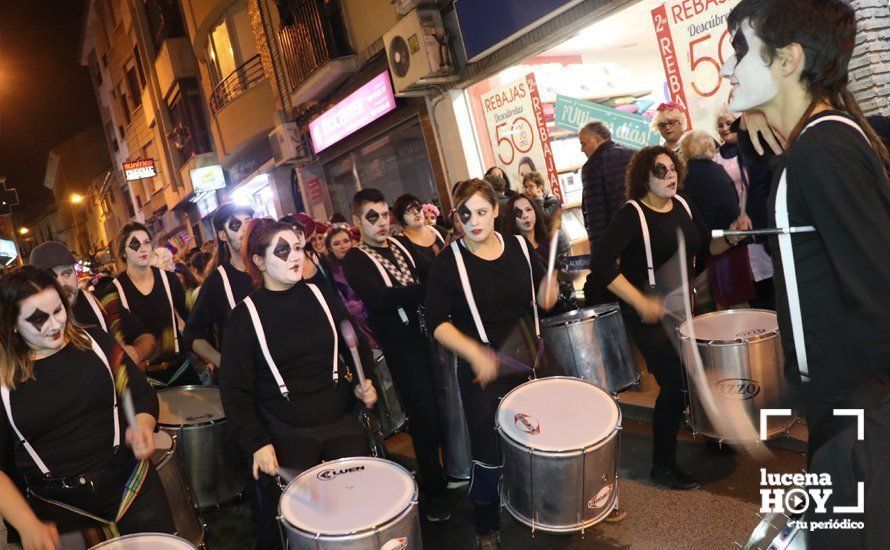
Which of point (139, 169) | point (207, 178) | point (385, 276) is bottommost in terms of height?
point (385, 276)

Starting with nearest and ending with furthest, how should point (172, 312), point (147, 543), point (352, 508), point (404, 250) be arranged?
1. point (147, 543)
2. point (352, 508)
3. point (404, 250)
4. point (172, 312)

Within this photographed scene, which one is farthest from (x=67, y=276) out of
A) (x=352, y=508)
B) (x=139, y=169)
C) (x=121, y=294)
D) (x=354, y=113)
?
(x=139, y=169)

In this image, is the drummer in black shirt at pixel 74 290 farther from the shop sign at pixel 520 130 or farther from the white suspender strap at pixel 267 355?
the shop sign at pixel 520 130

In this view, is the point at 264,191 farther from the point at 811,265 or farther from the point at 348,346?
the point at 811,265

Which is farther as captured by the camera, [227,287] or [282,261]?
[227,287]

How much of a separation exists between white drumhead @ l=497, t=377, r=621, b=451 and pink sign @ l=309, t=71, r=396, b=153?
8.80 metres

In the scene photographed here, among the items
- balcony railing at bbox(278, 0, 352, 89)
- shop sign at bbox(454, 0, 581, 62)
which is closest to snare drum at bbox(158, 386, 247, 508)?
shop sign at bbox(454, 0, 581, 62)

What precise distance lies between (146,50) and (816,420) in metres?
28.6

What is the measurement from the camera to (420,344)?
4352mm

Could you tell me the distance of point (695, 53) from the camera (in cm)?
685

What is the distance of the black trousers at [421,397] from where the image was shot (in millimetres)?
4320

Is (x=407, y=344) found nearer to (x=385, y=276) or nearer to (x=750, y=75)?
(x=385, y=276)

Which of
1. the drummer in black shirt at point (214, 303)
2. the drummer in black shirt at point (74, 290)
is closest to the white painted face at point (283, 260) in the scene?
the drummer in black shirt at point (214, 303)

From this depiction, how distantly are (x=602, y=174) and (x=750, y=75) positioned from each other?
14.5ft
